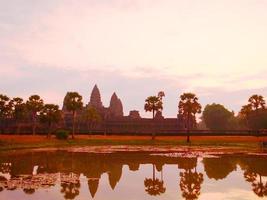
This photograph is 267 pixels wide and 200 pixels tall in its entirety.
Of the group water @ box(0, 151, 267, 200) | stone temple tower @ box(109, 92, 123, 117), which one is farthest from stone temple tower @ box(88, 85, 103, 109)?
water @ box(0, 151, 267, 200)

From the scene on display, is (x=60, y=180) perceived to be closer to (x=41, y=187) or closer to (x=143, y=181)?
(x=41, y=187)

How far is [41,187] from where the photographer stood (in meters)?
23.0

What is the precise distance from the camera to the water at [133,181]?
21.2 metres

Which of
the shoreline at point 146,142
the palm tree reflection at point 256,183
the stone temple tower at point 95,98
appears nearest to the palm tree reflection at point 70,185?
the palm tree reflection at point 256,183

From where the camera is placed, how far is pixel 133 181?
1067 inches

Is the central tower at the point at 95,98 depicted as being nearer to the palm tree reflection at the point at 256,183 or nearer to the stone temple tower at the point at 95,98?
the stone temple tower at the point at 95,98

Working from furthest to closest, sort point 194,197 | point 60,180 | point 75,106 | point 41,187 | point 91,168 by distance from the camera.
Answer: point 75,106
point 91,168
point 60,180
point 41,187
point 194,197

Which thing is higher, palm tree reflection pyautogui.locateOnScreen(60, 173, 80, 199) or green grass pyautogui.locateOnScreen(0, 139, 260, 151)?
green grass pyautogui.locateOnScreen(0, 139, 260, 151)

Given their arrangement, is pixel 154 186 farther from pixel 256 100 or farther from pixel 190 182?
pixel 256 100

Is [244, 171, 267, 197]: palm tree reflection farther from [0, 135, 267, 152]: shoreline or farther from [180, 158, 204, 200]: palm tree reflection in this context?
[0, 135, 267, 152]: shoreline

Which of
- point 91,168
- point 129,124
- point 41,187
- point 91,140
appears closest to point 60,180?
point 41,187

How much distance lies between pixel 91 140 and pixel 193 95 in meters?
24.0

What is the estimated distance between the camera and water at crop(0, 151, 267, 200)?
837 inches

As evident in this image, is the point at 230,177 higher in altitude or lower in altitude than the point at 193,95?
lower
